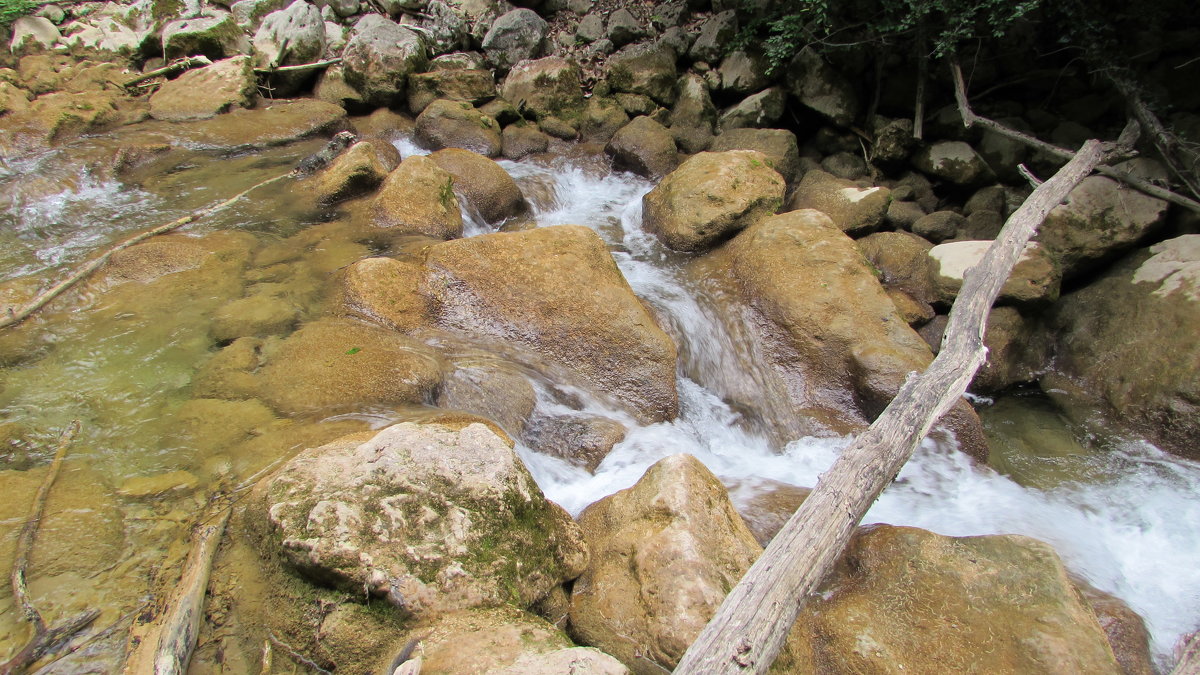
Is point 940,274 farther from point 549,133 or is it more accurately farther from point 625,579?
point 549,133

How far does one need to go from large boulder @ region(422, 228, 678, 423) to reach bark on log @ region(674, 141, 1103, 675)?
5.91 ft

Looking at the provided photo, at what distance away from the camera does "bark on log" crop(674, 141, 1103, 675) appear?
223 cm

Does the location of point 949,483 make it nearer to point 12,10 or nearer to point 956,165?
point 956,165

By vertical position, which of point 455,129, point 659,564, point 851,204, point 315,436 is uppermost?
point 851,204

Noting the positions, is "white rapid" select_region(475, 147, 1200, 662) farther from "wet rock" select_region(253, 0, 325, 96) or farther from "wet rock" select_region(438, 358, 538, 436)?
"wet rock" select_region(253, 0, 325, 96)

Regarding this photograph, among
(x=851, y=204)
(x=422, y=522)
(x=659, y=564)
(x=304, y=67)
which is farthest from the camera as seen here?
(x=304, y=67)

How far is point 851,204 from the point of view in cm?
713

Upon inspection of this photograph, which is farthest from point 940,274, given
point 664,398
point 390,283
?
point 390,283

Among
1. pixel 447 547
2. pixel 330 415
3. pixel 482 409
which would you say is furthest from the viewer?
pixel 482 409

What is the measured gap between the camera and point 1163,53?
7.34 metres

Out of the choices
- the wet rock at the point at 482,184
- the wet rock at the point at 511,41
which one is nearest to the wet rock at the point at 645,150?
the wet rock at the point at 482,184

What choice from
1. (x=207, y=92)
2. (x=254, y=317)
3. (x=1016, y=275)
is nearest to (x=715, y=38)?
(x=1016, y=275)

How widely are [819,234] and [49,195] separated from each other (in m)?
8.21

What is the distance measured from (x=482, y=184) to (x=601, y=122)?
356 centimetres
